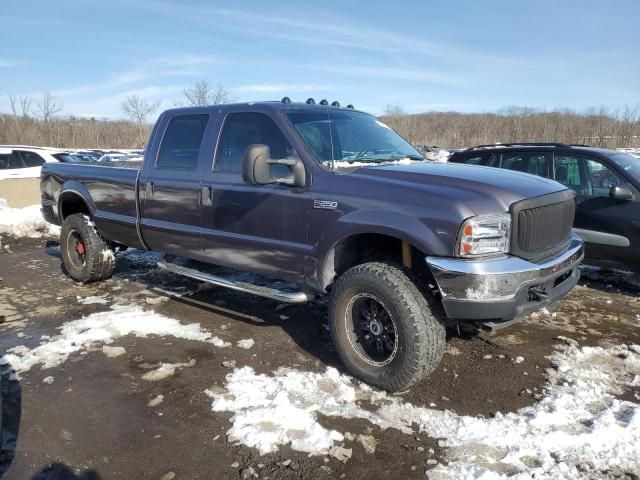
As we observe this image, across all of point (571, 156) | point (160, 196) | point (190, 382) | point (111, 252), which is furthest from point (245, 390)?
point (571, 156)

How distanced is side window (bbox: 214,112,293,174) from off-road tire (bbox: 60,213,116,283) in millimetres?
2452

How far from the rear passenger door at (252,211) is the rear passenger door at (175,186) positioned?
182 millimetres

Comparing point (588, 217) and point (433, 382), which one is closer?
point (433, 382)

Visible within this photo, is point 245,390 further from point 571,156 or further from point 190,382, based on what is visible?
point 571,156

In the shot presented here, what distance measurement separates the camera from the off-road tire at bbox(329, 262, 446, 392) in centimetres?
339

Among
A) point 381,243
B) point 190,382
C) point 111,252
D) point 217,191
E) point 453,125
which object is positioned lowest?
point 190,382

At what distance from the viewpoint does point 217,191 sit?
4555 mm

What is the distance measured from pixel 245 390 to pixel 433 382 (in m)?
1.39

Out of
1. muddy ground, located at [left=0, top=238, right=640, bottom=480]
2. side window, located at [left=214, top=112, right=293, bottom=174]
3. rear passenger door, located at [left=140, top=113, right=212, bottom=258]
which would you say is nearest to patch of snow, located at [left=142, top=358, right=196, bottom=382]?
muddy ground, located at [left=0, top=238, right=640, bottom=480]

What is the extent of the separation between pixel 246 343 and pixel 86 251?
2909 mm

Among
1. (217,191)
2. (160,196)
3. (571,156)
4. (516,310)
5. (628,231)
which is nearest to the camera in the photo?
(516,310)

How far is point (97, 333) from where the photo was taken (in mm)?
4676

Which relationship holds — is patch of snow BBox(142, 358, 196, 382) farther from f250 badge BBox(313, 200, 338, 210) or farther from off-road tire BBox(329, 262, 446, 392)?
f250 badge BBox(313, 200, 338, 210)

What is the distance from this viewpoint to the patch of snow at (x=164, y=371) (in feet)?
12.7
